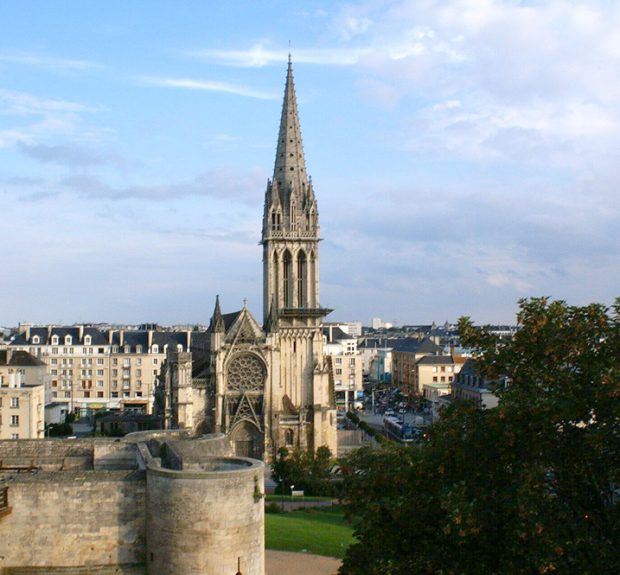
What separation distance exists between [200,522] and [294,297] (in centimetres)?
4971

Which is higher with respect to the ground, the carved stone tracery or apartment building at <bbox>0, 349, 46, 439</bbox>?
the carved stone tracery

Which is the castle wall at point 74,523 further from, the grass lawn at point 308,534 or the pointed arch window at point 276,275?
the pointed arch window at point 276,275

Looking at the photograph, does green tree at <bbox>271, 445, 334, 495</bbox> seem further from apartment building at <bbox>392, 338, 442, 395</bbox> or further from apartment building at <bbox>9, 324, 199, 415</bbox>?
apartment building at <bbox>392, 338, 442, 395</bbox>

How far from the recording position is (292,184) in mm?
72312

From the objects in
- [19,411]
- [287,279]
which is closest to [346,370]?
[287,279]

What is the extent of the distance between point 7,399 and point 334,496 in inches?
1032

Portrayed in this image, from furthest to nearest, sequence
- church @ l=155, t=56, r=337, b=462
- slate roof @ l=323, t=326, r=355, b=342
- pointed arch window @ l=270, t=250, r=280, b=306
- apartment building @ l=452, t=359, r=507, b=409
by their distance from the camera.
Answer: slate roof @ l=323, t=326, r=355, b=342, pointed arch window @ l=270, t=250, r=280, b=306, church @ l=155, t=56, r=337, b=462, apartment building @ l=452, t=359, r=507, b=409

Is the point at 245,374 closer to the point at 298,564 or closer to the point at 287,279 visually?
the point at 287,279

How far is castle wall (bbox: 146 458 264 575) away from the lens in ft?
70.2

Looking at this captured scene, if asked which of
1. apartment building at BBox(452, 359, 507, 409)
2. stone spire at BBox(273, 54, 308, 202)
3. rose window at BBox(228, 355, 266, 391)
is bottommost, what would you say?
apartment building at BBox(452, 359, 507, 409)

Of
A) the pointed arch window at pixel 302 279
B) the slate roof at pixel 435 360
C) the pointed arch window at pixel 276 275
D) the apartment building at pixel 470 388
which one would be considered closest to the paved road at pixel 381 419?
the apartment building at pixel 470 388

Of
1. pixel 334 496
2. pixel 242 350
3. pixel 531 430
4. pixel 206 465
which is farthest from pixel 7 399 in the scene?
pixel 531 430

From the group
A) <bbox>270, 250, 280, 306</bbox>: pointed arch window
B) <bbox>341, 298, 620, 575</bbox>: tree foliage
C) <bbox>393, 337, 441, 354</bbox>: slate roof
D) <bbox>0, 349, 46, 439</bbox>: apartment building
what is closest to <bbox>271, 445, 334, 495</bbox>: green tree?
<bbox>0, 349, 46, 439</bbox>: apartment building

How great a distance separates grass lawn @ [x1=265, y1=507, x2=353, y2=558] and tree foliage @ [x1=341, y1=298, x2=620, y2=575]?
16.7m
